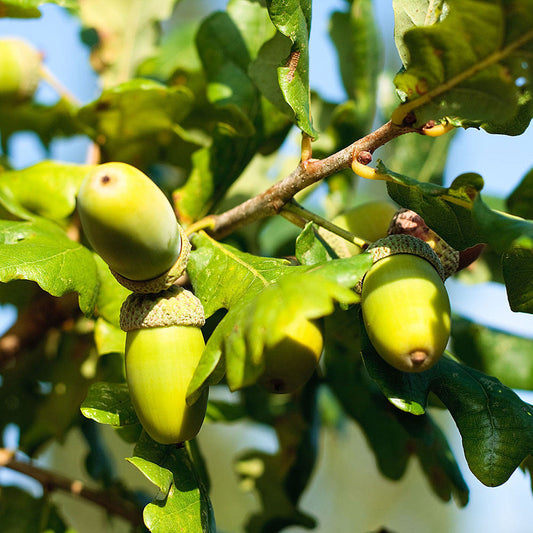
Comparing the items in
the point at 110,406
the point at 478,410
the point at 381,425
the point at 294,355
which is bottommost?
the point at 381,425

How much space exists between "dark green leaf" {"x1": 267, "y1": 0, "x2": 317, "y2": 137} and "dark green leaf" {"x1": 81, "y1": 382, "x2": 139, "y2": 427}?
0.51 metres

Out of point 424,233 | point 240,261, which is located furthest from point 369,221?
point 240,261

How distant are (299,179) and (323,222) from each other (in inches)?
3.0

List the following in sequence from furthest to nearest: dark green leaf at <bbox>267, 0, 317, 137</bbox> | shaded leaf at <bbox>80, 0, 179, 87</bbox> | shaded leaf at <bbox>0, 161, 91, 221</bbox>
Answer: shaded leaf at <bbox>80, 0, 179, 87</bbox>, shaded leaf at <bbox>0, 161, 91, 221</bbox>, dark green leaf at <bbox>267, 0, 317, 137</bbox>

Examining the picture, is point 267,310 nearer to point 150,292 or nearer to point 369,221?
point 150,292

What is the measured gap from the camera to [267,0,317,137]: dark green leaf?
96cm

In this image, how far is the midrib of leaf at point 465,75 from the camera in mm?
784

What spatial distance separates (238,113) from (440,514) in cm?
571

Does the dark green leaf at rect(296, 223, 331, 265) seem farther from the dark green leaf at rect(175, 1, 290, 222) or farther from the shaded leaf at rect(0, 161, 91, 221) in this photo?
the shaded leaf at rect(0, 161, 91, 221)

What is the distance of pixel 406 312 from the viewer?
32.7 inches

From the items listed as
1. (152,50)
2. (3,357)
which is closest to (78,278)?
(3,357)

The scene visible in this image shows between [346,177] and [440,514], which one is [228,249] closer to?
[346,177]

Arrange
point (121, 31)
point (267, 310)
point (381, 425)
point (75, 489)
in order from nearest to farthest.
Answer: point (267, 310), point (75, 489), point (381, 425), point (121, 31)

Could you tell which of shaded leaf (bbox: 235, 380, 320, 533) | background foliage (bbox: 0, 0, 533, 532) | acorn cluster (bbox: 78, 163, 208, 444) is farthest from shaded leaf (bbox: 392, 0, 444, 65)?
shaded leaf (bbox: 235, 380, 320, 533)
